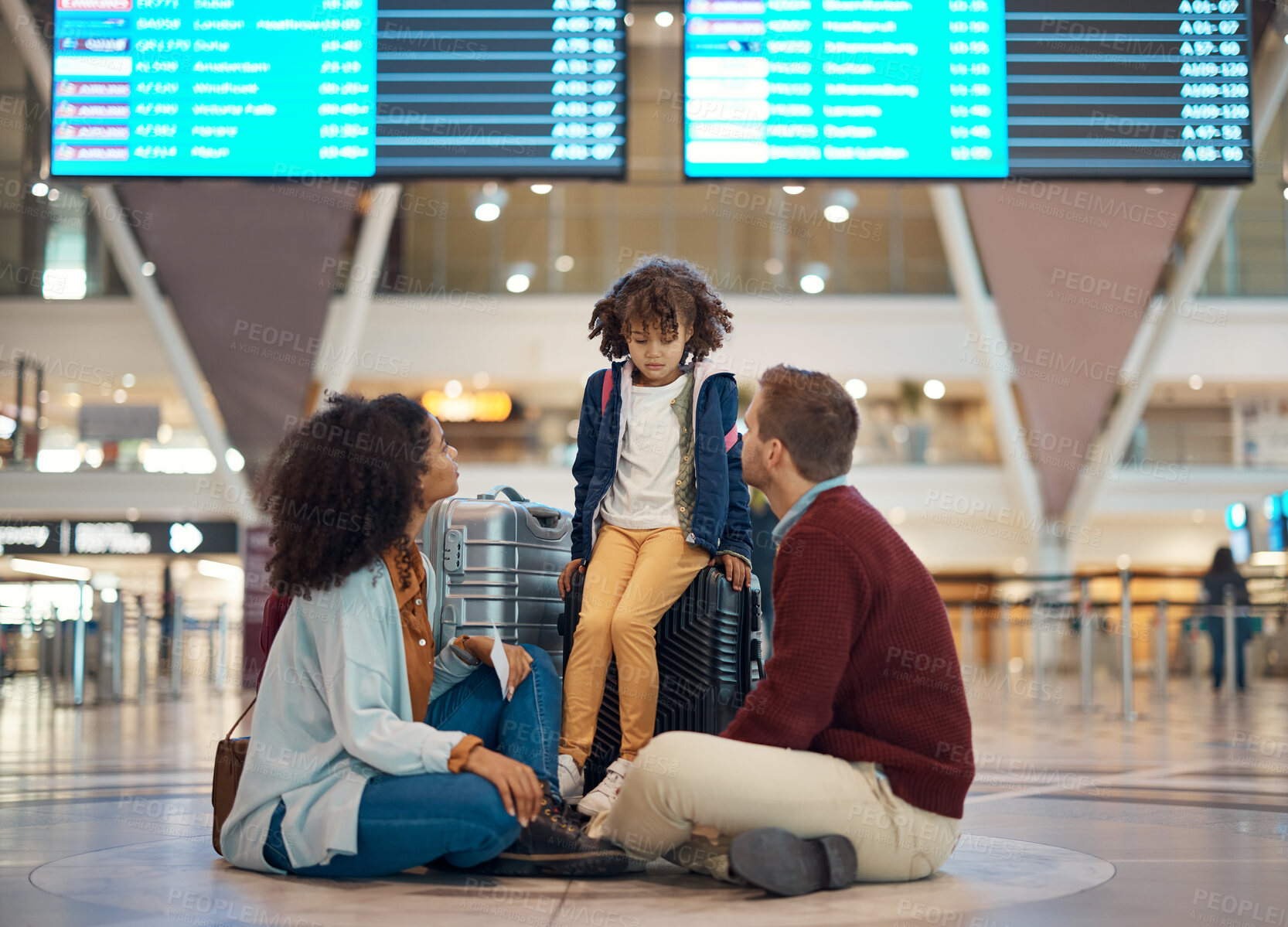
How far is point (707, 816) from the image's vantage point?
268 cm

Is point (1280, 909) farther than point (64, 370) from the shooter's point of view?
No

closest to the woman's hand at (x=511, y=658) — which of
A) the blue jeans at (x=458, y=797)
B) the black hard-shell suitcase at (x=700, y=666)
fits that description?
the blue jeans at (x=458, y=797)

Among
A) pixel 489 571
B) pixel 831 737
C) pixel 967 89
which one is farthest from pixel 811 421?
pixel 967 89

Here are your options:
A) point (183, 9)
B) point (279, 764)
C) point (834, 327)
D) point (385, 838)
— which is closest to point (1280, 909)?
point (385, 838)

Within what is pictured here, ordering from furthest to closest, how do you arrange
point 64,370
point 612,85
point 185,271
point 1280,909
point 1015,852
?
point 64,370 < point 185,271 < point 612,85 < point 1015,852 < point 1280,909

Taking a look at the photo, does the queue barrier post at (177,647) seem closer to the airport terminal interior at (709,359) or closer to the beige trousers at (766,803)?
the airport terminal interior at (709,359)

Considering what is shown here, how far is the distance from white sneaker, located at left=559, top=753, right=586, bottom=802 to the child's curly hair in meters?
1.22

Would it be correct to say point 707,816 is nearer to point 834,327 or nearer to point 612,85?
point 612,85

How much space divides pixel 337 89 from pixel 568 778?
352 centimetres

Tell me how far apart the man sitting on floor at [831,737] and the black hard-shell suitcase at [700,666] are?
778 mm

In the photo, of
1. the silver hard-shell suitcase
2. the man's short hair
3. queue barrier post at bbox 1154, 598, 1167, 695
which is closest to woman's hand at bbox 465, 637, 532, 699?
the man's short hair

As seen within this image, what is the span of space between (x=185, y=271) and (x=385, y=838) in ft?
40.6

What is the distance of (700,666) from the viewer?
3.59 metres

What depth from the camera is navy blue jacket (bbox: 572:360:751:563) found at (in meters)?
3.65
